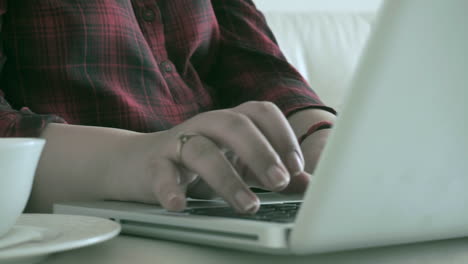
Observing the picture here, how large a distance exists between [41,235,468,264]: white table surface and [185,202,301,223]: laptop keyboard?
0.02 meters

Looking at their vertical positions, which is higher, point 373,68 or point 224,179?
point 373,68

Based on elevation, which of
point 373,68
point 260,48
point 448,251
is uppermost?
point 373,68

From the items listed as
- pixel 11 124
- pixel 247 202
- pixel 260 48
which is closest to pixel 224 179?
pixel 247 202

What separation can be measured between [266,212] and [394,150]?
0.13m

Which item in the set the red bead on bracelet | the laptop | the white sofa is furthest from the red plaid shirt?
the white sofa

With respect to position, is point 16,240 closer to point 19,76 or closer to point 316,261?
point 316,261

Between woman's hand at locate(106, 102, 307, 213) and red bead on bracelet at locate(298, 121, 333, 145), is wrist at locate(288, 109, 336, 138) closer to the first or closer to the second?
red bead on bracelet at locate(298, 121, 333, 145)

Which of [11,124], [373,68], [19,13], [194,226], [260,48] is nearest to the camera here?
[373,68]

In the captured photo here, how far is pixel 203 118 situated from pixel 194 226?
112 mm

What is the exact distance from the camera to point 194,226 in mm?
363

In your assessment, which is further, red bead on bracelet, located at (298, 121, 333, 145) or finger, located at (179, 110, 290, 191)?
red bead on bracelet, located at (298, 121, 333, 145)

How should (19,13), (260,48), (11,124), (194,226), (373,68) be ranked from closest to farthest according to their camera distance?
(373,68) → (194,226) → (11,124) → (19,13) → (260,48)

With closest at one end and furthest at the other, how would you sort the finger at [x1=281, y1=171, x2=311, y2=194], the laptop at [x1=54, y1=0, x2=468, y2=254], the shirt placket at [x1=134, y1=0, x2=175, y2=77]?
the laptop at [x1=54, y1=0, x2=468, y2=254] → the finger at [x1=281, y1=171, x2=311, y2=194] → the shirt placket at [x1=134, y1=0, x2=175, y2=77]

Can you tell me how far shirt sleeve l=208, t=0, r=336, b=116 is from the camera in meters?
0.96
